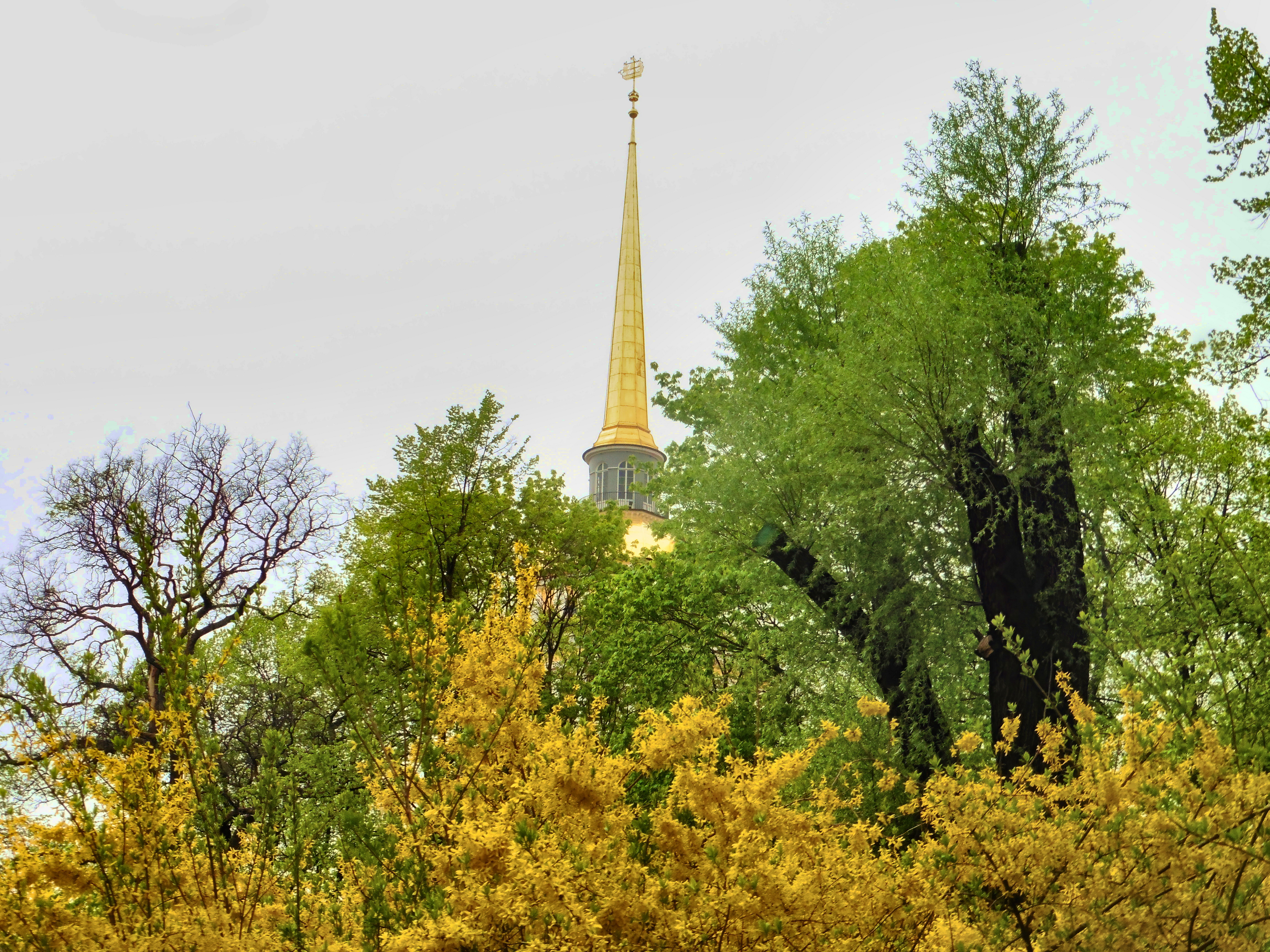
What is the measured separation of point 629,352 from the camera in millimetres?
69250

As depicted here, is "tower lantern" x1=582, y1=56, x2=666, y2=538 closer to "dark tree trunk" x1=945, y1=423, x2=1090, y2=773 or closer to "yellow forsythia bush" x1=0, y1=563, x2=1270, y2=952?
"dark tree trunk" x1=945, y1=423, x2=1090, y2=773

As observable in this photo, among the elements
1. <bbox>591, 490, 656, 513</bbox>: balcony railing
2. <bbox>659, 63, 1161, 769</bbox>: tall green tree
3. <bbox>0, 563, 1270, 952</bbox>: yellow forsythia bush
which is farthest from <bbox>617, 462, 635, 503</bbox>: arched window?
<bbox>0, 563, 1270, 952</bbox>: yellow forsythia bush

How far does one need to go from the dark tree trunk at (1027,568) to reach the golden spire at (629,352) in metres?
55.0

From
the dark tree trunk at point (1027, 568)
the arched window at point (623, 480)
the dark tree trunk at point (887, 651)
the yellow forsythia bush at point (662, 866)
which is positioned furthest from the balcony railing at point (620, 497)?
the yellow forsythia bush at point (662, 866)

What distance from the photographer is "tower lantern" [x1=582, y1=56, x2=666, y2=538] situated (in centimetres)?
6781

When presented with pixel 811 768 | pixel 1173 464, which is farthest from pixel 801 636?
pixel 1173 464

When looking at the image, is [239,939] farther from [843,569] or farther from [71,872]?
[843,569]

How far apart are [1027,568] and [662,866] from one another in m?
9.09

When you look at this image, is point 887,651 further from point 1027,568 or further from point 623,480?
point 623,480

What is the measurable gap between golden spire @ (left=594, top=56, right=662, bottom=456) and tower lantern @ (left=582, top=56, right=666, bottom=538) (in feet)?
0.12

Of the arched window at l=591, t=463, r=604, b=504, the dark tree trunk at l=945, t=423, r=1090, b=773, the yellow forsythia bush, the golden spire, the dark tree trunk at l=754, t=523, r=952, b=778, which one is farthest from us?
the arched window at l=591, t=463, r=604, b=504

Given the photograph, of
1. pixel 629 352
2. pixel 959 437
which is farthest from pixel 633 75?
pixel 959 437

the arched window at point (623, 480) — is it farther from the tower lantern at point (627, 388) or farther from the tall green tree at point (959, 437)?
the tall green tree at point (959, 437)

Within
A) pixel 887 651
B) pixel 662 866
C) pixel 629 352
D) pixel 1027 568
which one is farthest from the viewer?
pixel 629 352
